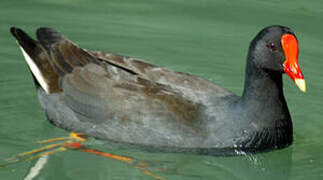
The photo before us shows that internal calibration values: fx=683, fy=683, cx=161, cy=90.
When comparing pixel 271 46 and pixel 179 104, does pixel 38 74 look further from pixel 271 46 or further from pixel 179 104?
pixel 271 46

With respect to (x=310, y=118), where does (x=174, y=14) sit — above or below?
above

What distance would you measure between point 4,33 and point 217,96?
3144 mm

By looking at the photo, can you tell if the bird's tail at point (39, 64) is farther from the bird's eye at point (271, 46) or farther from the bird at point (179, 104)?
the bird's eye at point (271, 46)

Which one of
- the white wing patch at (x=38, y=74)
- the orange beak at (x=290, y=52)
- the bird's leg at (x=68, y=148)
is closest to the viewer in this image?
the orange beak at (x=290, y=52)

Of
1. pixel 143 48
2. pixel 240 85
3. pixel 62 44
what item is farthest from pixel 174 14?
pixel 62 44

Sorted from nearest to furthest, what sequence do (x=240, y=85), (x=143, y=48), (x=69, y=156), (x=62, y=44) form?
(x=69, y=156)
(x=62, y=44)
(x=240, y=85)
(x=143, y=48)

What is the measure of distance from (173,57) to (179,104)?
2.09m

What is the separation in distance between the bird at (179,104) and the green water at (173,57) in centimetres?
16

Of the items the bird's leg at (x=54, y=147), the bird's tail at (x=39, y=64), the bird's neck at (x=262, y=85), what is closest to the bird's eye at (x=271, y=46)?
the bird's neck at (x=262, y=85)

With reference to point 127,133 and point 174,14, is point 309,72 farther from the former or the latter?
point 127,133

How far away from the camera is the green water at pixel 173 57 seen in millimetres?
5773

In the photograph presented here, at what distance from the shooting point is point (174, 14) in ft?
28.8

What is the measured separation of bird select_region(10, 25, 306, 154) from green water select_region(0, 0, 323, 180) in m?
0.16

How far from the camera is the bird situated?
18.7ft
